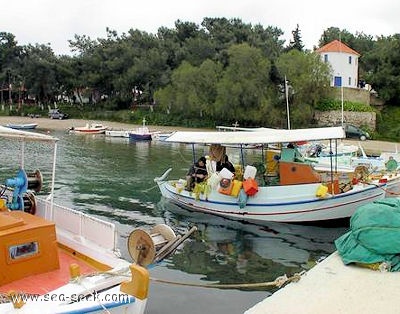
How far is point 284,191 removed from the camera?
55.3 feet

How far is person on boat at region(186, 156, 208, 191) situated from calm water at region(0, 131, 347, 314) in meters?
1.13

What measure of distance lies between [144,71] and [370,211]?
2575 inches

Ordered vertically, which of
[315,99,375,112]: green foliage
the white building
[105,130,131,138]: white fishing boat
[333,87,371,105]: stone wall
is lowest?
[105,130,131,138]: white fishing boat

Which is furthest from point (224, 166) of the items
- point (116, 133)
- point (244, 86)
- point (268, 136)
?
point (244, 86)

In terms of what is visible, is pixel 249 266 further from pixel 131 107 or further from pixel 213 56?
pixel 131 107

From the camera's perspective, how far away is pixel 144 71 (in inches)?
2904

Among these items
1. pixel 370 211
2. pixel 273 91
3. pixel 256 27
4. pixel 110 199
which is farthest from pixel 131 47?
pixel 370 211

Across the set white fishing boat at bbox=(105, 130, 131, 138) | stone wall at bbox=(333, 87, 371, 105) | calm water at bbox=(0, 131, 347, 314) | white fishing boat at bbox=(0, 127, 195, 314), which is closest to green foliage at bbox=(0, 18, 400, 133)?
stone wall at bbox=(333, 87, 371, 105)

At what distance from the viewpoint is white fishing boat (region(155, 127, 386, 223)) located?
16.6 meters

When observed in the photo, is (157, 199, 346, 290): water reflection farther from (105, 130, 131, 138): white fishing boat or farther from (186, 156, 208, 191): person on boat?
(105, 130, 131, 138): white fishing boat

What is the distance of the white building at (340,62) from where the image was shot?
62500 millimetres

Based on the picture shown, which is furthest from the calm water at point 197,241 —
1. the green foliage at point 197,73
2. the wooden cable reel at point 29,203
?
the green foliage at point 197,73

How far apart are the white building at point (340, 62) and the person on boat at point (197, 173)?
1840 inches

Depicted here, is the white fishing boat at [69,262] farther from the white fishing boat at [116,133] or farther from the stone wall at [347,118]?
the stone wall at [347,118]
